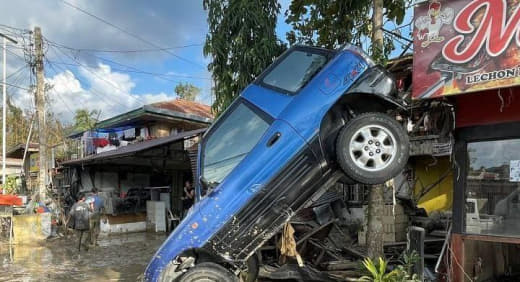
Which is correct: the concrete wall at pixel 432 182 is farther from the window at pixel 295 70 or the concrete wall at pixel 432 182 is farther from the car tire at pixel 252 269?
the window at pixel 295 70

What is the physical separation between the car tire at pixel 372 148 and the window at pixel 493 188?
0.95 m

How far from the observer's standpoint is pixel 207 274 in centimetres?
488

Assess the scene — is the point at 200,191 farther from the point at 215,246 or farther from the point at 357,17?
the point at 357,17

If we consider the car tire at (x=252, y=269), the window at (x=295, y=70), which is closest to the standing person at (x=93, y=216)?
the car tire at (x=252, y=269)

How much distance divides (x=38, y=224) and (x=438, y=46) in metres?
13.9

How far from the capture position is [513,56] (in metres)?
3.95

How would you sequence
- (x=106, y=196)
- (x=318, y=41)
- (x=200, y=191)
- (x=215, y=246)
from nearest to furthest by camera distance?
1. (x=215, y=246)
2. (x=200, y=191)
3. (x=318, y=41)
4. (x=106, y=196)

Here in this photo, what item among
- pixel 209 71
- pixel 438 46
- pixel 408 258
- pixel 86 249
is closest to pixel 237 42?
pixel 209 71

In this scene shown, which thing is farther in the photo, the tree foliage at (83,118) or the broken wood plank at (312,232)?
the tree foliage at (83,118)

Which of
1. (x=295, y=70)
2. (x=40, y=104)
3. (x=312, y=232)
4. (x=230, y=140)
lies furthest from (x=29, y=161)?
(x=295, y=70)

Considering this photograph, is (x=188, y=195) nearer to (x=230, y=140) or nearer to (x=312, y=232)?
(x=312, y=232)

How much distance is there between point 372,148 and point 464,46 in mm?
1373

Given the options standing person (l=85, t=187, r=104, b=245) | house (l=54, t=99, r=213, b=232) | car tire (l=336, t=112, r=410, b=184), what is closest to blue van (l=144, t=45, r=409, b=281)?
car tire (l=336, t=112, r=410, b=184)

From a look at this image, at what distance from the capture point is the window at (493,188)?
15.4ft
